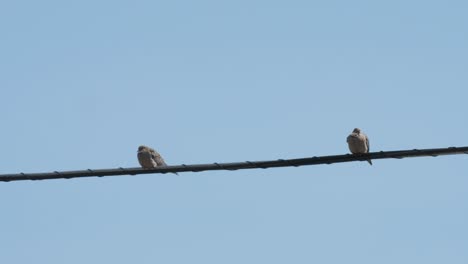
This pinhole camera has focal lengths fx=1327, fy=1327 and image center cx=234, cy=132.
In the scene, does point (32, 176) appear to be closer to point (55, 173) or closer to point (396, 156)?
point (55, 173)

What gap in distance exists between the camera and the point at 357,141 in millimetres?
26188

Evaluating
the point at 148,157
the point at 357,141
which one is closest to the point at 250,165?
the point at 357,141

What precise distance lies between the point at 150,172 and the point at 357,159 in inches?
132

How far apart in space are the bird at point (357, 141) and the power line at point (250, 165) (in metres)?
6.23

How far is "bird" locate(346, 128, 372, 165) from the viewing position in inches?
1032

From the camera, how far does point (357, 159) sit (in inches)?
760

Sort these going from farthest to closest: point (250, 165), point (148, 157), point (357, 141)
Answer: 1. point (148, 157)
2. point (357, 141)
3. point (250, 165)

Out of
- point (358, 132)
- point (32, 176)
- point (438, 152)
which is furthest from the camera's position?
point (358, 132)

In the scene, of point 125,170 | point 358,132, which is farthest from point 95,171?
point 358,132

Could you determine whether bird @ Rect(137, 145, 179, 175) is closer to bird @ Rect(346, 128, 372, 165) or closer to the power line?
bird @ Rect(346, 128, 372, 165)

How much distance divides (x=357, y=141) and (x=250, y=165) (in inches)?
256

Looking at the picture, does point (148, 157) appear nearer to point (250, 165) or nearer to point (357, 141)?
point (357, 141)

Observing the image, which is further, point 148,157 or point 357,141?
point 148,157

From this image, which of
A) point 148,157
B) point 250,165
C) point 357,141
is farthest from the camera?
point 148,157
